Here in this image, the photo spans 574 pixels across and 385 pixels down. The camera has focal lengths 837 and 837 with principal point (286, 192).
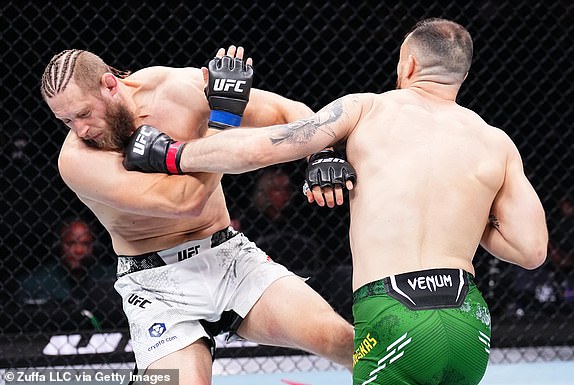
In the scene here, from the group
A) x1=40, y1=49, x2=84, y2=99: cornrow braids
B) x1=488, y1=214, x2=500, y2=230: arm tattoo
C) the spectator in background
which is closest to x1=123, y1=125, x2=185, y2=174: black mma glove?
x1=40, y1=49, x2=84, y2=99: cornrow braids

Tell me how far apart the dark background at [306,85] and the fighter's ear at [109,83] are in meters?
1.72

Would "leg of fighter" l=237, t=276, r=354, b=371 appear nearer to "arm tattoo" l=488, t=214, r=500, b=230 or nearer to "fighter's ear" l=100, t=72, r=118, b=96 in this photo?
"arm tattoo" l=488, t=214, r=500, b=230

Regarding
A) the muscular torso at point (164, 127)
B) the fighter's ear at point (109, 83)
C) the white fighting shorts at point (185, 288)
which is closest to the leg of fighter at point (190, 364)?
the white fighting shorts at point (185, 288)

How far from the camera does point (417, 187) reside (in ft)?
5.78

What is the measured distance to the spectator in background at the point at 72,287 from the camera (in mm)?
3715

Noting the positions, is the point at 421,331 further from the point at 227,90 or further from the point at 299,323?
the point at 227,90

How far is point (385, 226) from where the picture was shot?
69.0 inches

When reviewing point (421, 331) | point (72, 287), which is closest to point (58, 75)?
point (421, 331)

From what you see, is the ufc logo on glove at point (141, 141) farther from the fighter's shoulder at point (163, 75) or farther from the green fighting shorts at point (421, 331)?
the green fighting shorts at point (421, 331)

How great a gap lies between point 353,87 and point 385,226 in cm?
275

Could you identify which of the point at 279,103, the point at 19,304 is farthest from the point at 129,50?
the point at 279,103

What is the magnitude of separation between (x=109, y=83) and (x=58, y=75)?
132mm

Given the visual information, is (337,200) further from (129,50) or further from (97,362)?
(129,50)

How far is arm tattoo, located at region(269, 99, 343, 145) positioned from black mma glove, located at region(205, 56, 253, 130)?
240mm
